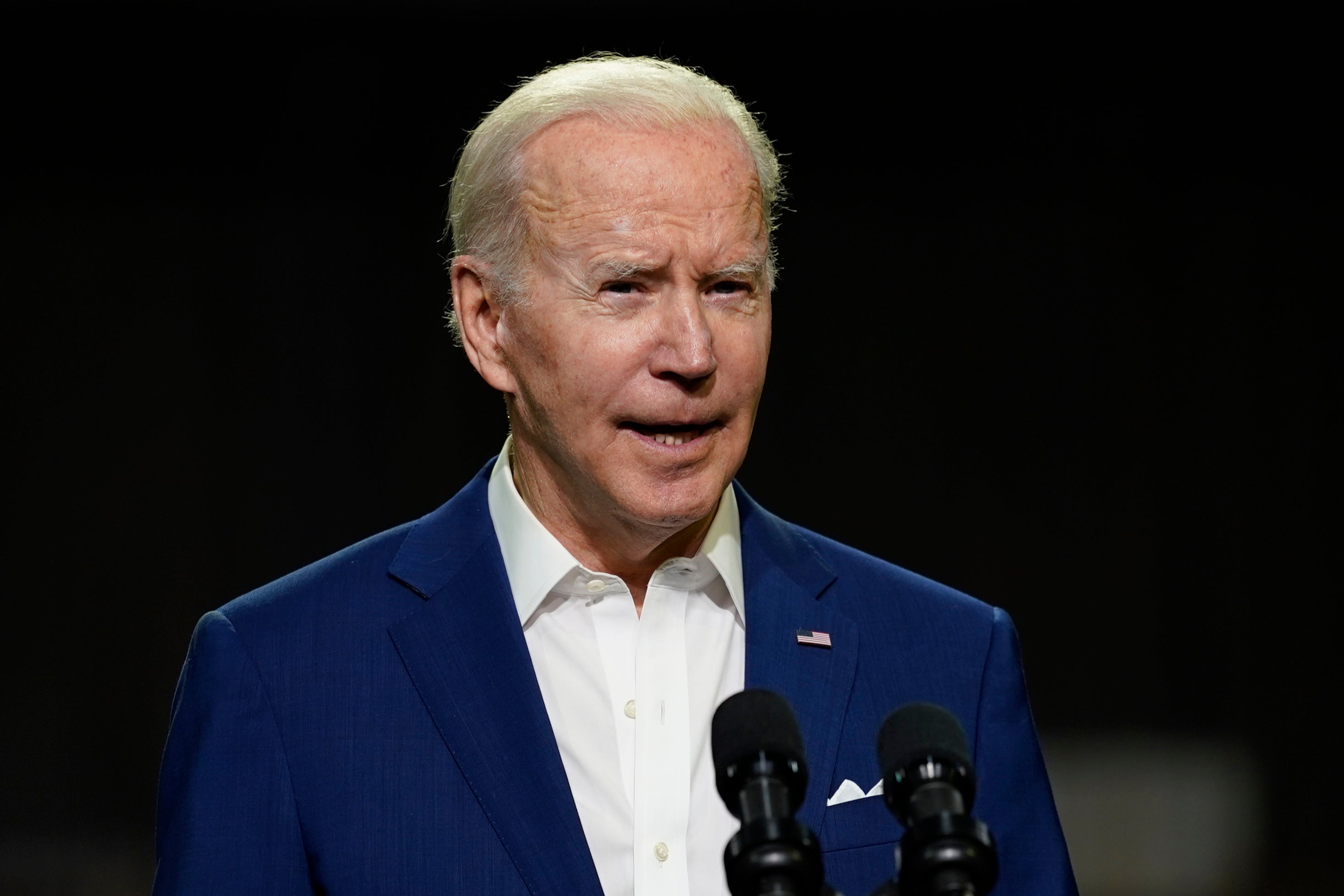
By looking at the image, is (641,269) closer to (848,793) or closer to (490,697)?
(490,697)

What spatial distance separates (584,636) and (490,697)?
5.6 inches

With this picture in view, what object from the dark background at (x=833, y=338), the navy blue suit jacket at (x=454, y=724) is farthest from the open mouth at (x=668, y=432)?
the dark background at (x=833, y=338)

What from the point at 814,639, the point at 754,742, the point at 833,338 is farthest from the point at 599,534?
the point at 833,338

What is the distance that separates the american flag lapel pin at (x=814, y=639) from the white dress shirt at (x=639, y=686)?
0.07 metres

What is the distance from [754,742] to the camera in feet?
3.44

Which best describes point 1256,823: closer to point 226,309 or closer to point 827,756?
point 827,756

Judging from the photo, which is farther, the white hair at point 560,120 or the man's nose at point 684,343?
the white hair at point 560,120

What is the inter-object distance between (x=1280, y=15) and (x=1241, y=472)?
1180mm

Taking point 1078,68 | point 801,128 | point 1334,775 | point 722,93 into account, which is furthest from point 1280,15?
point 722,93

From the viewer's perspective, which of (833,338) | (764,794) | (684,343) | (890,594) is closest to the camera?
(764,794)

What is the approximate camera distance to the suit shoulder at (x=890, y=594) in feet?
6.08

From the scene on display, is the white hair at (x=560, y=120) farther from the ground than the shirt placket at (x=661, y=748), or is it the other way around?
the white hair at (x=560, y=120)

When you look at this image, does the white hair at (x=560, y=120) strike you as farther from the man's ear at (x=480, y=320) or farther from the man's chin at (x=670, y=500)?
the man's chin at (x=670, y=500)

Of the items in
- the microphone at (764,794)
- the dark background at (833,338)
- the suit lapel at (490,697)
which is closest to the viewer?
the microphone at (764,794)
